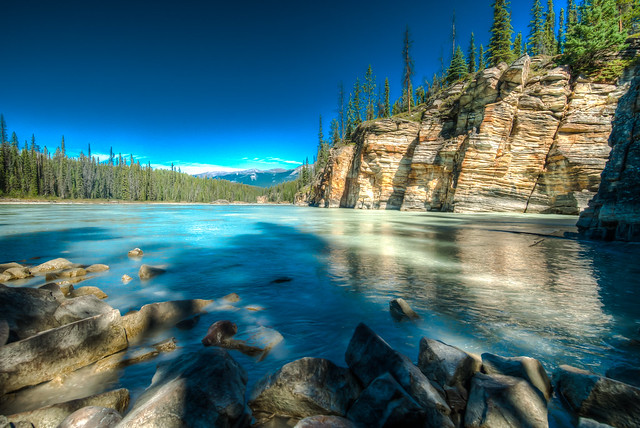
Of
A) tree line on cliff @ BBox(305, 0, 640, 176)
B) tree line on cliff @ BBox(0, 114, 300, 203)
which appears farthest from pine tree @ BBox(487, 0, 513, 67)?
tree line on cliff @ BBox(0, 114, 300, 203)

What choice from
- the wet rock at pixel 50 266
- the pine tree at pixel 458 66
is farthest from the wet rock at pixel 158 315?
the pine tree at pixel 458 66

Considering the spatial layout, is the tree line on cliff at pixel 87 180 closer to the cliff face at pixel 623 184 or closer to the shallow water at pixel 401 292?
the shallow water at pixel 401 292

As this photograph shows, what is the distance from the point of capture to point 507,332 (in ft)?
12.2

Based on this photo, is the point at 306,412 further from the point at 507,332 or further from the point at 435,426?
the point at 507,332

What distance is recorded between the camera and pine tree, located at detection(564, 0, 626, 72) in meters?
27.9

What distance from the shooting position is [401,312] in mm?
4289

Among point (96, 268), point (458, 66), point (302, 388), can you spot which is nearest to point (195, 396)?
point (302, 388)

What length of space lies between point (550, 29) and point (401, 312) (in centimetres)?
7654

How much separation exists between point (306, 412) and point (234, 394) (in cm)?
63

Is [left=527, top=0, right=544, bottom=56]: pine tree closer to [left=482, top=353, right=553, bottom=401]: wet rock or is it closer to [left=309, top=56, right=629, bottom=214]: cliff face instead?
[left=309, top=56, right=629, bottom=214]: cliff face

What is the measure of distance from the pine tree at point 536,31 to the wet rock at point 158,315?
2661 inches

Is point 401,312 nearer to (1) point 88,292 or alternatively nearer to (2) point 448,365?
(2) point 448,365

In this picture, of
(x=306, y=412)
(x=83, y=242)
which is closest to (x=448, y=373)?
(x=306, y=412)

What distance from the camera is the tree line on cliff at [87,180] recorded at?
234ft
